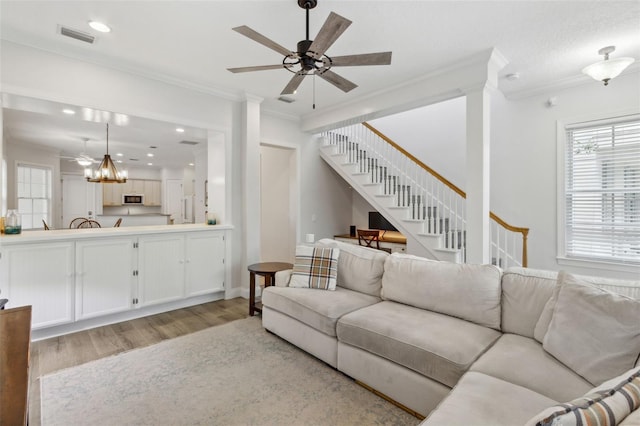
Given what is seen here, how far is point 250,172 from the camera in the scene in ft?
14.9

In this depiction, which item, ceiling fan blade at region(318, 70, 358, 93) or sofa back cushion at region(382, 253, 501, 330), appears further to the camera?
ceiling fan blade at region(318, 70, 358, 93)

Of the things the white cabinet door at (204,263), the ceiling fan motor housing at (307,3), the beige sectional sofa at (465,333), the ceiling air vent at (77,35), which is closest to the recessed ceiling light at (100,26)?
the ceiling air vent at (77,35)

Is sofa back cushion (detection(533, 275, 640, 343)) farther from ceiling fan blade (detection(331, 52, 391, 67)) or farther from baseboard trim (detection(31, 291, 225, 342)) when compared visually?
baseboard trim (detection(31, 291, 225, 342))

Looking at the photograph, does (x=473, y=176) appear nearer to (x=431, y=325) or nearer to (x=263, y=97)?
(x=431, y=325)

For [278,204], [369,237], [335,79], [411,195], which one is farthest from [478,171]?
[278,204]

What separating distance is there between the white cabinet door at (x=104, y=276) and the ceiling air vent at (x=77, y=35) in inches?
80.2

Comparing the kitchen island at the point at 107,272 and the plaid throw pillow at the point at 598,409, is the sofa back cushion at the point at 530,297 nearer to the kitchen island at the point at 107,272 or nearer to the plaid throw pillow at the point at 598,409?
the plaid throw pillow at the point at 598,409

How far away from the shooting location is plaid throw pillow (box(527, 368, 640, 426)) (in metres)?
0.76

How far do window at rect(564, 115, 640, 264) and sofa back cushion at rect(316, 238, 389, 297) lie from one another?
304cm

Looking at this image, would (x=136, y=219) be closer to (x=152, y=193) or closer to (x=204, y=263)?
(x=152, y=193)

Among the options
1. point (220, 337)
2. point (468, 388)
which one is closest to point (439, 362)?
point (468, 388)

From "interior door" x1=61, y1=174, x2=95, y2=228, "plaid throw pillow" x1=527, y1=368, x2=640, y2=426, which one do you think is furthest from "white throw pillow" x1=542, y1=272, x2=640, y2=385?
"interior door" x1=61, y1=174, x2=95, y2=228

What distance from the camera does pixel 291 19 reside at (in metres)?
2.63

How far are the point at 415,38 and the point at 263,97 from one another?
7.89 ft
